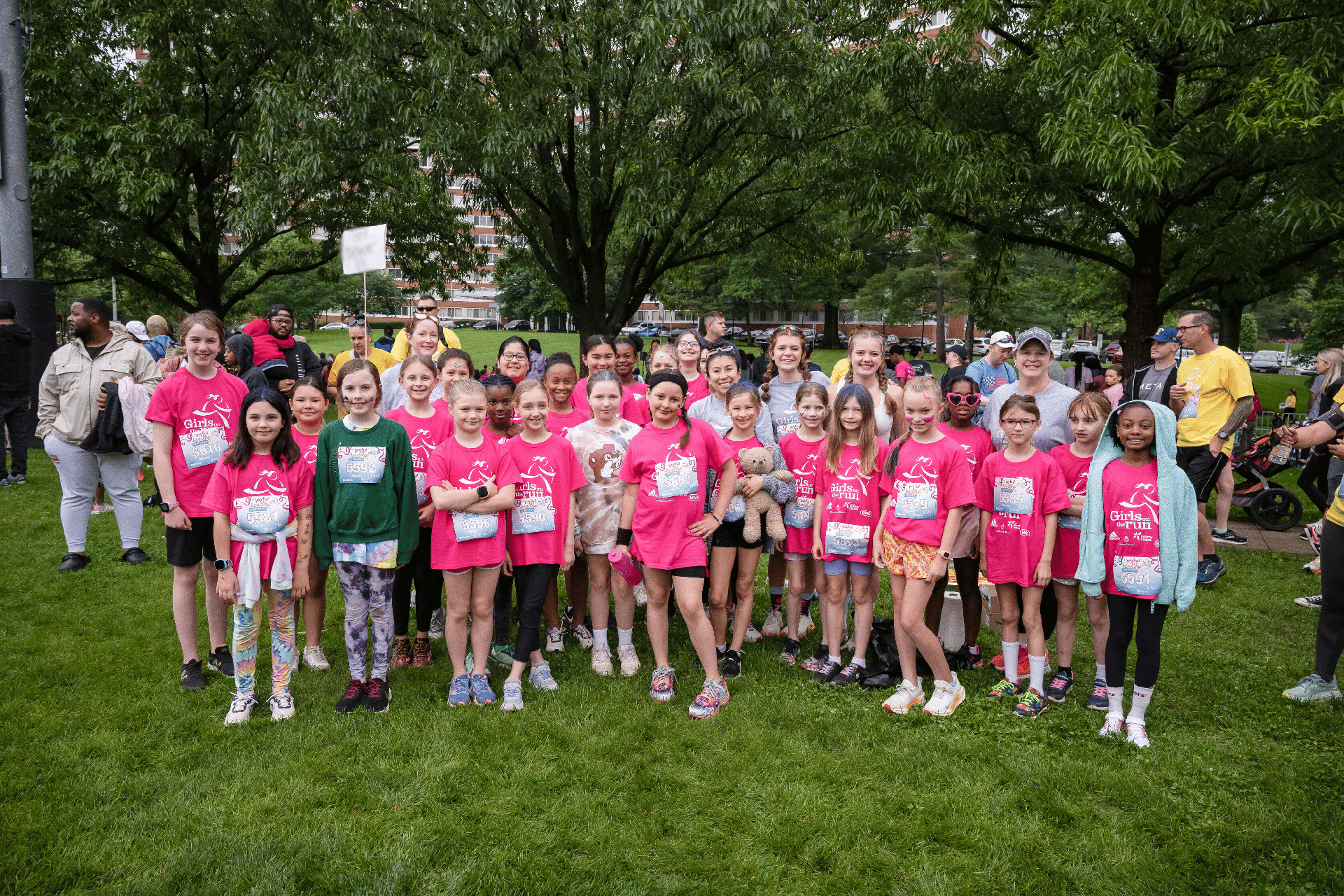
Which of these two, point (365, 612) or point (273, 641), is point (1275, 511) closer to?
point (365, 612)

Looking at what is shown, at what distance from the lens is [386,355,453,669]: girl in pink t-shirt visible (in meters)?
4.79

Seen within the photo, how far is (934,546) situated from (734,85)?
8835 millimetres

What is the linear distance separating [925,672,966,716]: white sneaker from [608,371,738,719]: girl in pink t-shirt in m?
1.19

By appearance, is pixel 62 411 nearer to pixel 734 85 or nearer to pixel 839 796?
pixel 839 796

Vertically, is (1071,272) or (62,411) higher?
(1071,272)

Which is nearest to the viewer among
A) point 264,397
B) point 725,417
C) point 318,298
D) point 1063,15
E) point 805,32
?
point 264,397

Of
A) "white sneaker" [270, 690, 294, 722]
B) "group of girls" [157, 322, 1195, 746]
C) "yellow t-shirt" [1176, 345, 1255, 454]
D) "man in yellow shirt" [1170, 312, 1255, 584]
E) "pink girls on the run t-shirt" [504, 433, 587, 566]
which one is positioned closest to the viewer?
"group of girls" [157, 322, 1195, 746]

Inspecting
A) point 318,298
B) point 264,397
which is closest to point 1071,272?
point 318,298

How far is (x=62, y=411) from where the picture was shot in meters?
6.33

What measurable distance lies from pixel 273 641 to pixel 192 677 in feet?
2.74

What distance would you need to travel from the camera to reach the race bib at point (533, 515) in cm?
462

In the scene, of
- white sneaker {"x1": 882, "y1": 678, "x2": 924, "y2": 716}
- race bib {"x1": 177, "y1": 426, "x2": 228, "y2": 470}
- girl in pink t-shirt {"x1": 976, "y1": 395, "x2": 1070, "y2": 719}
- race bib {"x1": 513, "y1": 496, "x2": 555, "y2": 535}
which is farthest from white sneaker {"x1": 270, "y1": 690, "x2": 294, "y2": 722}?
girl in pink t-shirt {"x1": 976, "y1": 395, "x2": 1070, "y2": 719}

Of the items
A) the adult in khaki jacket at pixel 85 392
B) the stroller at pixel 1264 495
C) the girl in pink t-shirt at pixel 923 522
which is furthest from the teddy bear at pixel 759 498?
the stroller at pixel 1264 495

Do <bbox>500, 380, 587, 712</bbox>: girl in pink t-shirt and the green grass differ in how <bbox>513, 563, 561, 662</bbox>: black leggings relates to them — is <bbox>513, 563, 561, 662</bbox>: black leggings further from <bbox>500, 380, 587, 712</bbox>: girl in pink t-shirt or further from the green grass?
the green grass
